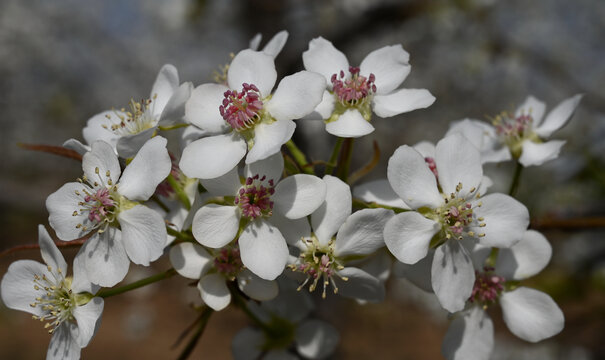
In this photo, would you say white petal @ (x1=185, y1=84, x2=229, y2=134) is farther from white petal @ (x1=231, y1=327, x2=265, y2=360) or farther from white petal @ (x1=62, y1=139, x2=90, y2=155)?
white petal @ (x1=231, y1=327, x2=265, y2=360)

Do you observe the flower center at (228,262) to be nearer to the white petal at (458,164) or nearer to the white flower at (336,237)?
the white flower at (336,237)

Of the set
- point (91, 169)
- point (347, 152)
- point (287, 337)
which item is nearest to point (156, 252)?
point (91, 169)

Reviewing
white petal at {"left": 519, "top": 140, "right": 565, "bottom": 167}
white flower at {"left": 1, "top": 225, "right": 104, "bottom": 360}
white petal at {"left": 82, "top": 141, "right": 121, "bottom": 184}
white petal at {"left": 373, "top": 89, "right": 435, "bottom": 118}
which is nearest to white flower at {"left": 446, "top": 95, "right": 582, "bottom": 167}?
white petal at {"left": 519, "top": 140, "right": 565, "bottom": 167}

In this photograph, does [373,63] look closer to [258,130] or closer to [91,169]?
[258,130]

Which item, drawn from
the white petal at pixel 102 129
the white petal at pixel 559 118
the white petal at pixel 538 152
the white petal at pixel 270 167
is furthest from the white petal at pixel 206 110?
the white petal at pixel 559 118

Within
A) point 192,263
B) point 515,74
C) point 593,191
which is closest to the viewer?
point 192,263

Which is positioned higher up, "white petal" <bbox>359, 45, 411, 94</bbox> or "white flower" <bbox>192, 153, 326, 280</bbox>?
"white petal" <bbox>359, 45, 411, 94</bbox>

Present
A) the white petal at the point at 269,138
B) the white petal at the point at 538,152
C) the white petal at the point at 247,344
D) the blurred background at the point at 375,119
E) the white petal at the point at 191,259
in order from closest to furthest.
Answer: the white petal at the point at 269,138
the white petal at the point at 191,259
the white petal at the point at 538,152
the white petal at the point at 247,344
the blurred background at the point at 375,119
